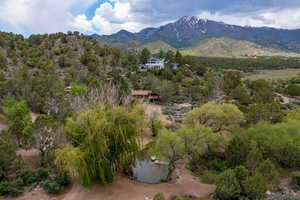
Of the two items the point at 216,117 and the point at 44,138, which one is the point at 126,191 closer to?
the point at 44,138

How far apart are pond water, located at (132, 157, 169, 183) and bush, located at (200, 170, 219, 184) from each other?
3028mm

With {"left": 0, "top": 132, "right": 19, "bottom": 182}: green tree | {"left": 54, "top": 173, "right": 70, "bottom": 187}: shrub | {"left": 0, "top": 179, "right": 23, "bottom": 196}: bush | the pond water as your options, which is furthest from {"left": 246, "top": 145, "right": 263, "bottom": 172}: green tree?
{"left": 0, "top": 132, "right": 19, "bottom": 182}: green tree

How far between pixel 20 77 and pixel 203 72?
47011 millimetres

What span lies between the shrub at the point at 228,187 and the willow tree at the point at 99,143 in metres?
6.36

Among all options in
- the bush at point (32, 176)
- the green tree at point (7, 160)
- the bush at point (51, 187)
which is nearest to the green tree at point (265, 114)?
the bush at point (51, 187)

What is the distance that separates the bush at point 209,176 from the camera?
15808mm

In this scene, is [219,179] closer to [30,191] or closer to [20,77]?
[30,191]

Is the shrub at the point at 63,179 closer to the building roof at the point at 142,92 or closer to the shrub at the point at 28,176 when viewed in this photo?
the shrub at the point at 28,176

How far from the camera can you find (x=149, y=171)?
18219 millimetres

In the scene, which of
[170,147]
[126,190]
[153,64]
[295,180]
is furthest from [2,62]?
[295,180]

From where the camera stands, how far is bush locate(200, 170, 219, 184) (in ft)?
51.9

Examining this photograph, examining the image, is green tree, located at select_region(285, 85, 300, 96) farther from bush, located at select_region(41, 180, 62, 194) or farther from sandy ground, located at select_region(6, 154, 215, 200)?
bush, located at select_region(41, 180, 62, 194)

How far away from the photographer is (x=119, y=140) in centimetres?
1396

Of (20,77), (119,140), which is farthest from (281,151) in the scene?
(20,77)
